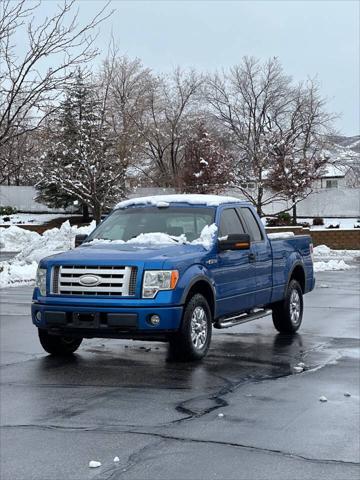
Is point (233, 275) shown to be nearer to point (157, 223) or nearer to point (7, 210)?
point (157, 223)

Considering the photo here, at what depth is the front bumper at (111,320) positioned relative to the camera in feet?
28.2

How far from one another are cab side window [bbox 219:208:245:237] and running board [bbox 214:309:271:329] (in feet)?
3.68

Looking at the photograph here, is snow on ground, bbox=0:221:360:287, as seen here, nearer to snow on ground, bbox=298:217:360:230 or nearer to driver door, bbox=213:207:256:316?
driver door, bbox=213:207:256:316

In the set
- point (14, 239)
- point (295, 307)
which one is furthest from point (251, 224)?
point (14, 239)

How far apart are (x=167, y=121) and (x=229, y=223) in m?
55.3

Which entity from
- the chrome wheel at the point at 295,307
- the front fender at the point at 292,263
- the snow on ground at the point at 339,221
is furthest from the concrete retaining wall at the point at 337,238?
the chrome wheel at the point at 295,307

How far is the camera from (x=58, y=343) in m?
9.65

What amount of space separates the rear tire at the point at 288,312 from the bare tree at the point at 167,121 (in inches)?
2027

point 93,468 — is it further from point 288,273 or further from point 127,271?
point 288,273

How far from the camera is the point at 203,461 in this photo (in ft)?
17.9

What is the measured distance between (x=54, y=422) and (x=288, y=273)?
5.92m

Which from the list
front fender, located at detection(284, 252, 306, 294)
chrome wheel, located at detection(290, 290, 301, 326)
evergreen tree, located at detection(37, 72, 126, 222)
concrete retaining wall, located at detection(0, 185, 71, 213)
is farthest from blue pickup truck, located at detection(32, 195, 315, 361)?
concrete retaining wall, located at detection(0, 185, 71, 213)

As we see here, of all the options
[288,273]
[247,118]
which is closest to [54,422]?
[288,273]

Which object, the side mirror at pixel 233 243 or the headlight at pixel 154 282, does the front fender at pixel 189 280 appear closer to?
the headlight at pixel 154 282
